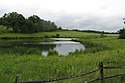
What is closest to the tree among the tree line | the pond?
the tree line

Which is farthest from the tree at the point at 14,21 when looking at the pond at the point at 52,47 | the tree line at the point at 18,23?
the pond at the point at 52,47

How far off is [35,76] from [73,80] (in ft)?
10.3

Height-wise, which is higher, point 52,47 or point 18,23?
point 18,23

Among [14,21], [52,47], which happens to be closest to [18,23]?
[14,21]

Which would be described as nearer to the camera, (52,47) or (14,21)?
(52,47)

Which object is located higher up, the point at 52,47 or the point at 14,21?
the point at 14,21

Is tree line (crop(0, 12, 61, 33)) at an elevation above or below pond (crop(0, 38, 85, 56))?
above

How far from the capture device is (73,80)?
12422 mm

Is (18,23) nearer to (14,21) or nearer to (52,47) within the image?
(14,21)

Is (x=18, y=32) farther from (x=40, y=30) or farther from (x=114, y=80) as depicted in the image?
(x=114, y=80)

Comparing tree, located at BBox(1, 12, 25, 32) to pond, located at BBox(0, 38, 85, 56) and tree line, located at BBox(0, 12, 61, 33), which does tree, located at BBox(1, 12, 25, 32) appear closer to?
tree line, located at BBox(0, 12, 61, 33)

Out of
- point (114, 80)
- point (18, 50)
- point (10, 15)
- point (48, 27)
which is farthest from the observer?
point (48, 27)

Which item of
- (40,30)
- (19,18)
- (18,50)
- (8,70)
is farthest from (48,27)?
(8,70)

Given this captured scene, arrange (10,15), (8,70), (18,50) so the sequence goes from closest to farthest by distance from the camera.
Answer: (8,70)
(18,50)
(10,15)
